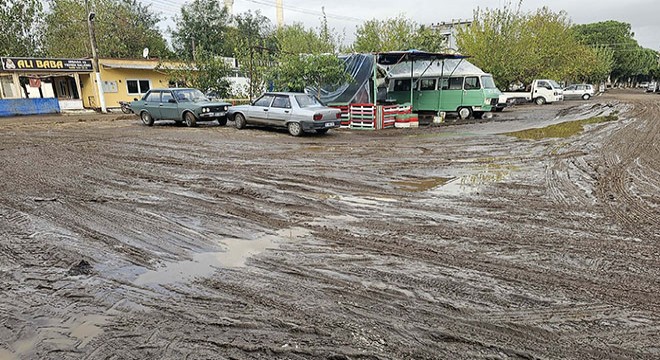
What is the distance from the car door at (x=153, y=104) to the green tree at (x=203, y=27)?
34267 millimetres

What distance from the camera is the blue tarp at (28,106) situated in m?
24.3

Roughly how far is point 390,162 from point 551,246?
17.1 feet

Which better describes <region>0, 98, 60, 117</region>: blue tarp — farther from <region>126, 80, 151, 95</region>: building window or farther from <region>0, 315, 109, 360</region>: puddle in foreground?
<region>0, 315, 109, 360</region>: puddle in foreground

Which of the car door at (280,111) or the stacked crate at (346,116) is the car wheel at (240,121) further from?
the stacked crate at (346,116)

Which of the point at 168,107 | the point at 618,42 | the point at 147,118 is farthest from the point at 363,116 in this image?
the point at 618,42

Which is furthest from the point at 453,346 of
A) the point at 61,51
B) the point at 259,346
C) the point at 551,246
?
the point at 61,51

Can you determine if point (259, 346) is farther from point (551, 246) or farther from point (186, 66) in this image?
point (186, 66)

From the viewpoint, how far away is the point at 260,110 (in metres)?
15.1

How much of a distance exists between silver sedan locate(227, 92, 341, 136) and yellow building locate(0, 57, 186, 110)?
14294 millimetres

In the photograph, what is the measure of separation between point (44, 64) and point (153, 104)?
13.9 m

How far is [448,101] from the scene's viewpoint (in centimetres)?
2050

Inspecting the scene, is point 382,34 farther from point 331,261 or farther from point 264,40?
point 331,261

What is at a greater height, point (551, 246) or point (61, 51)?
point (61, 51)

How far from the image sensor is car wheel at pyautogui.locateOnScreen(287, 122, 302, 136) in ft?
46.4
